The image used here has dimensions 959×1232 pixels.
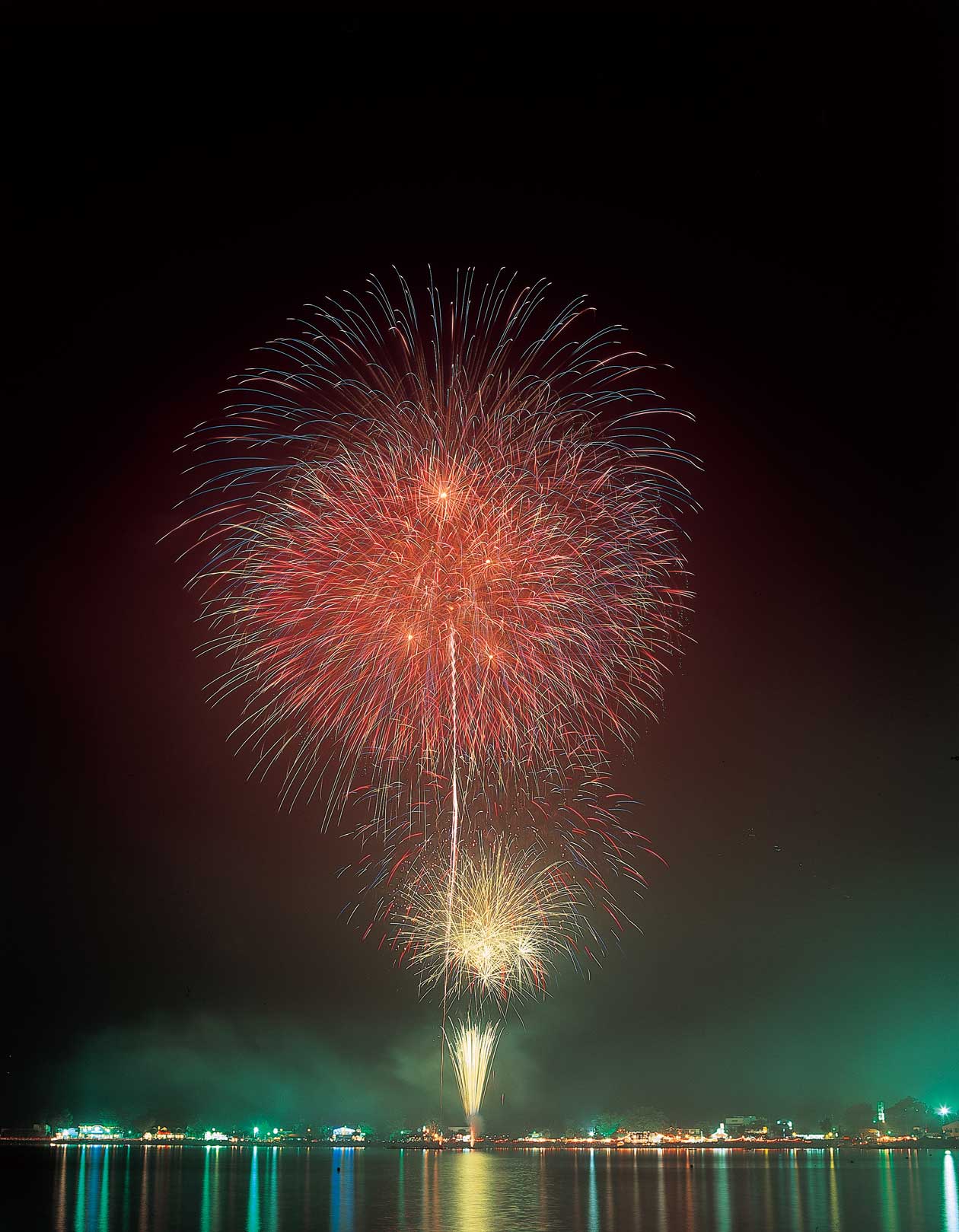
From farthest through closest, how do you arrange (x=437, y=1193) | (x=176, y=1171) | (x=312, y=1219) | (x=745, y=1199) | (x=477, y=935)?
1. (x=176, y=1171)
2. (x=437, y=1193)
3. (x=745, y=1199)
4. (x=312, y=1219)
5. (x=477, y=935)

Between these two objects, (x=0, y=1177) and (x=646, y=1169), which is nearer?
(x=0, y=1177)

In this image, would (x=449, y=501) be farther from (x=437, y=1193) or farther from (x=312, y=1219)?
(x=437, y=1193)

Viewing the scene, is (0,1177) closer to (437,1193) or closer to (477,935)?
(437,1193)

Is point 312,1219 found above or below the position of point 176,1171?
above

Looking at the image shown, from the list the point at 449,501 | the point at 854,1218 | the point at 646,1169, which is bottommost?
the point at 646,1169

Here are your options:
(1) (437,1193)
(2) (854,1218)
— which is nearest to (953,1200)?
(2) (854,1218)

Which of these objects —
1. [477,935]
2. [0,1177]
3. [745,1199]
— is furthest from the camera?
[0,1177]
